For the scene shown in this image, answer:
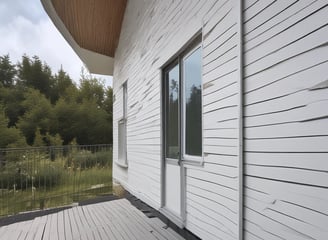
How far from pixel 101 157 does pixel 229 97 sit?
5829mm

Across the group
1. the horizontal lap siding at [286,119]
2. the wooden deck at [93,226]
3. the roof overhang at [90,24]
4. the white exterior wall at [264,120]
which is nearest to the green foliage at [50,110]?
the roof overhang at [90,24]

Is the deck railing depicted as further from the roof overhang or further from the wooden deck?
the roof overhang

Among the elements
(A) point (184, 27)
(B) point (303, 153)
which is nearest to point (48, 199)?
(A) point (184, 27)

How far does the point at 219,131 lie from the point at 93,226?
2294 mm

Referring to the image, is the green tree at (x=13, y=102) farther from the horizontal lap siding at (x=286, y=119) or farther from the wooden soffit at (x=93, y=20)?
the horizontal lap siding at (x=286, y=119)

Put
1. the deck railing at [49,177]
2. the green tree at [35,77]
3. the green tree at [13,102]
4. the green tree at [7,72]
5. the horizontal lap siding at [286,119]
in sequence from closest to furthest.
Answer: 1. the horizontal lap siding at [286,119]
2. the deck railing at [49,177]
3. the green tree at [13,102]
4. the green tree at [35,77]
5. the green tree at [7,72]

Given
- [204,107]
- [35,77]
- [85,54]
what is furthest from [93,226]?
[35,77]

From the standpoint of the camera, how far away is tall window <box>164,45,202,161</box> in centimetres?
251

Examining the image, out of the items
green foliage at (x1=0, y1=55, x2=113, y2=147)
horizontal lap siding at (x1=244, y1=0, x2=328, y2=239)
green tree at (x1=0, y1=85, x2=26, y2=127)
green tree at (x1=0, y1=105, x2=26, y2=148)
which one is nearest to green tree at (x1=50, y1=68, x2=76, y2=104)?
green foliage at (x1=0, y1=55, x2=113, y2=147)

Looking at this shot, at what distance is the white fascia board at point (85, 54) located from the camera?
18.1 ft

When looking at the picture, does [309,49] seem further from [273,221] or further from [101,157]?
[101,157]

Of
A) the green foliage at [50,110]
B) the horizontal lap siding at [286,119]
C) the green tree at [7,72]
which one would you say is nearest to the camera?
the horizontal lap siding at [286,119]

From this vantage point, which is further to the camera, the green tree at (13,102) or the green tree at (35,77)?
the green tree at (35,77)

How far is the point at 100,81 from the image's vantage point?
17.1 meters
